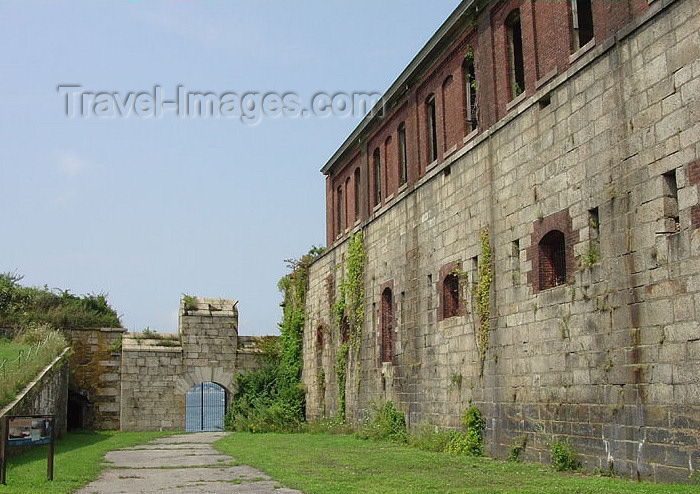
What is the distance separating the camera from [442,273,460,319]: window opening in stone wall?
18.4m

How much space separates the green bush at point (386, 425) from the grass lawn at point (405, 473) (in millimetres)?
1536

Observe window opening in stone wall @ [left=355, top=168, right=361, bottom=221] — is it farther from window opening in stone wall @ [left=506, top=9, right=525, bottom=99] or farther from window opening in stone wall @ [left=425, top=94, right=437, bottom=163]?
window opening in stone wall @ [left=506, top=9, right=525, bottom=99]

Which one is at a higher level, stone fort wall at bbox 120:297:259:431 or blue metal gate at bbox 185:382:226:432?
stone fort wall at bbox 120:297:259:431

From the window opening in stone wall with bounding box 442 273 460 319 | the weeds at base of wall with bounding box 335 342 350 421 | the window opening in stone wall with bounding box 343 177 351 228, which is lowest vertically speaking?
the weeds at base of wall with bounding box 335 342 350 421

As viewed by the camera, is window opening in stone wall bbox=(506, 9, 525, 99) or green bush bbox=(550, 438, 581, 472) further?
window opening in stone wall bbox=(506, 9, 525, 99)

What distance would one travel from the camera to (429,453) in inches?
667

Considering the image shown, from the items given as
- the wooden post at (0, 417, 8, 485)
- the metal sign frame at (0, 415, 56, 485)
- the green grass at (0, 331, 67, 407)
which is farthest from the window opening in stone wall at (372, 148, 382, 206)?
the wooden post at (0, 417, 8, 485)

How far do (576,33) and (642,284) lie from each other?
4941 millimetres

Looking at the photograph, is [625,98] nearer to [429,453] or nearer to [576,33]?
[576,33]

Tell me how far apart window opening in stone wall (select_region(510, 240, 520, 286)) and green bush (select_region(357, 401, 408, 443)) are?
249 inches

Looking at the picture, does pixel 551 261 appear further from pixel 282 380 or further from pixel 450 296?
pixel 282 380

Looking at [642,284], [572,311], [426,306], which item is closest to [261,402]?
[426,306]

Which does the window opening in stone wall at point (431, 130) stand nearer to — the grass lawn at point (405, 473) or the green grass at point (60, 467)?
the grass lawn at point (405, 473)

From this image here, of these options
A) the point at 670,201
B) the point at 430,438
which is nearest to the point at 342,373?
the point at 430,438
